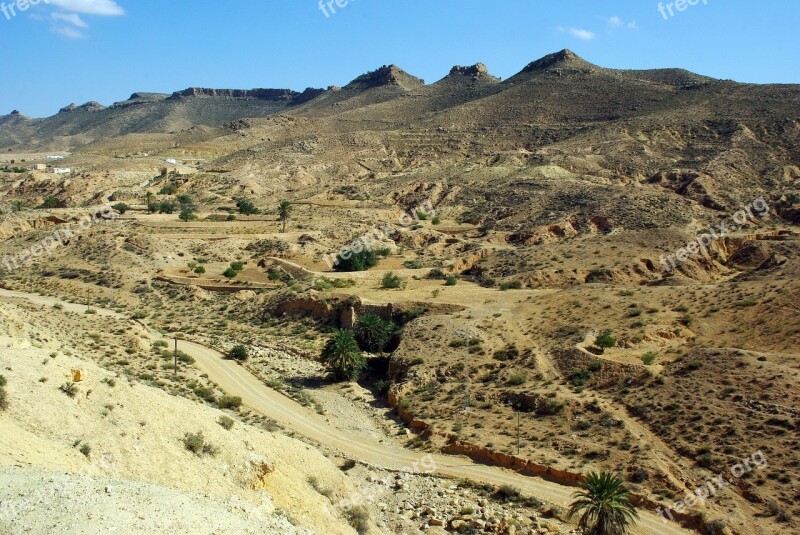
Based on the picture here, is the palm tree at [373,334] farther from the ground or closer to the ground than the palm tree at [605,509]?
farther from the ground

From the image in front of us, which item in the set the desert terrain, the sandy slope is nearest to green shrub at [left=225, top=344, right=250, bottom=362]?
the desert terrain

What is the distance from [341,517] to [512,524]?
5.12 m

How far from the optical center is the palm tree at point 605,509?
18219mm

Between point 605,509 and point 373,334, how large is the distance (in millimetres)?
19743

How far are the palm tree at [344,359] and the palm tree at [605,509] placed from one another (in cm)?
1555

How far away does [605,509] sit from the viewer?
18.3 metres

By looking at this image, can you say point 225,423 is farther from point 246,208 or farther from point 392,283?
point 246,208

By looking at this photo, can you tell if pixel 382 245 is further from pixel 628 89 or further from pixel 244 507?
pixel 628 89

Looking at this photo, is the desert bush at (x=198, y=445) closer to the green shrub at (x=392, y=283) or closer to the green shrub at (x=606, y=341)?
the green shrub at (x=606, y=341)

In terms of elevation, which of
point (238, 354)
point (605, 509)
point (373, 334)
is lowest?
point (605, 509)

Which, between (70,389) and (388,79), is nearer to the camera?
(70,389)

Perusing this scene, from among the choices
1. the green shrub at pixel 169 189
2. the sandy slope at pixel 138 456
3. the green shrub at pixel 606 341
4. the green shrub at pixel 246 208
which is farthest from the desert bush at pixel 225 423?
the green shrub at pixel 169 189

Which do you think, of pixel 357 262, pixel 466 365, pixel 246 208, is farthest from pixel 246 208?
pixel 466 365

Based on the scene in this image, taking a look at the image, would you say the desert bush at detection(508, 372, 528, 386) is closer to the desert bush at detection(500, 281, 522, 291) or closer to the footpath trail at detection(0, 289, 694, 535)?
the footpath trail at detection(0, 289, 694, 535)
